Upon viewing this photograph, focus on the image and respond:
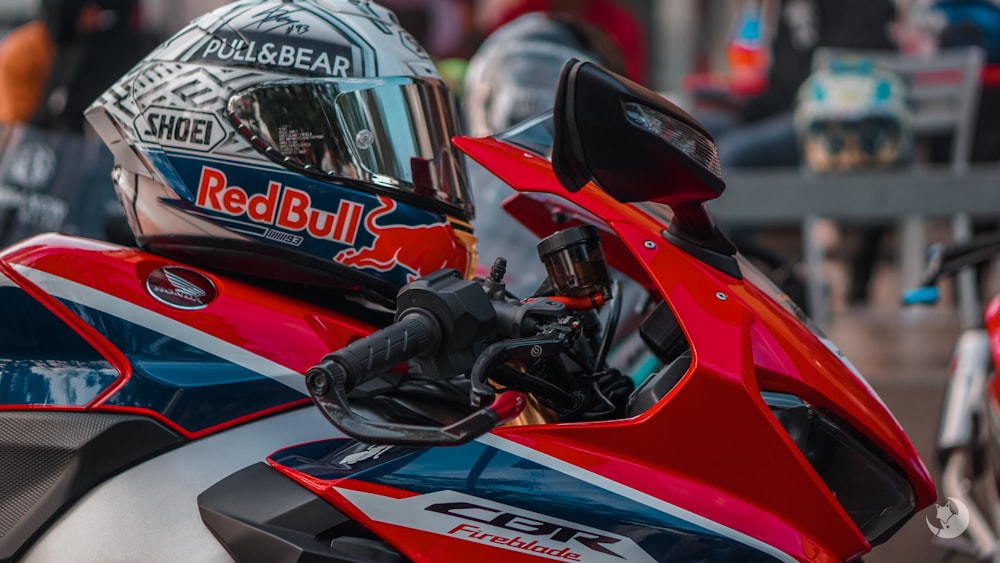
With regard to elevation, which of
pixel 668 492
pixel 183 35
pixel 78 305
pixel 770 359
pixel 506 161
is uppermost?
pixel 183 35

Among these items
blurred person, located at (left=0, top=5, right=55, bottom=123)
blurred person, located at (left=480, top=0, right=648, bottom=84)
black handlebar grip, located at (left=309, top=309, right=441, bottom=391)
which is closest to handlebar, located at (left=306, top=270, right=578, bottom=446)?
black handlebar grip, located at (left=309, top=309, right=441, bottom=391)

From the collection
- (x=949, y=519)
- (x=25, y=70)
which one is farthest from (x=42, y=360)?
(x=25, y=70)

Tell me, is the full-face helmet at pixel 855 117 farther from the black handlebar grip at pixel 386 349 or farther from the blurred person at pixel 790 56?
the black handlebar grip at pixel 386 349

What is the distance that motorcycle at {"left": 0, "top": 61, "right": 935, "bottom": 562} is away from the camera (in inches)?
50.8

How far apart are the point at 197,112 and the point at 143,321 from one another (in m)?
0.32

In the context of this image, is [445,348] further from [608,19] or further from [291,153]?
[608,19]

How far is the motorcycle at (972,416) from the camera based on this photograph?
248 cm

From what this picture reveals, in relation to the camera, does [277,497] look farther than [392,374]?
No

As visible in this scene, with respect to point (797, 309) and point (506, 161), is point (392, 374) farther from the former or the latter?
point (797, 309)

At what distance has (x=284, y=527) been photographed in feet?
4.26

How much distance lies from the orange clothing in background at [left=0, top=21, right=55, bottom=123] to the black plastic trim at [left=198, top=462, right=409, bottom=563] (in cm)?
370

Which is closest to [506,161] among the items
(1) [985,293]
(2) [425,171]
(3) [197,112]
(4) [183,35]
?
(2) [425,171]

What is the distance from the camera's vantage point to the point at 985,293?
6.90 meters

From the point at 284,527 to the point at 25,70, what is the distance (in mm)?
3898
